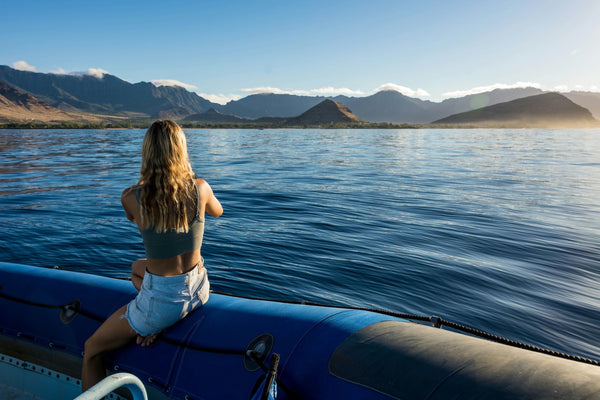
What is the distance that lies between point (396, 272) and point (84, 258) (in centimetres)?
624

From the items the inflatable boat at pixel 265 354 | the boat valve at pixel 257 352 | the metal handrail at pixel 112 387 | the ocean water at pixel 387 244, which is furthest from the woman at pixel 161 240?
the ocean water at pixel 387 244

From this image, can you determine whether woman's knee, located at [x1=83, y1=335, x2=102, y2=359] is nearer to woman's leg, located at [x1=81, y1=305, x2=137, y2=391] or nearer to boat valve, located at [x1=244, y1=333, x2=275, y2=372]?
woman's leg, located at [x1=81, y1=305, x2=137, y2=391]

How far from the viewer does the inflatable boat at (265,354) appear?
1.96m

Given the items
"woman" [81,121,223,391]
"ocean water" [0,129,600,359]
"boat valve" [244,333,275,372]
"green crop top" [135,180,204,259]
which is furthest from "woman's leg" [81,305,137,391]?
"ocean water" [0,129,600,359]

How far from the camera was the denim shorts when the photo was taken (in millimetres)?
2639

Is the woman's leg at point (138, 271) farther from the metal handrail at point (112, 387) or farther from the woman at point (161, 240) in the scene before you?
the metal handrail at point (112, 387)

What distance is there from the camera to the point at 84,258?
25.2 ft

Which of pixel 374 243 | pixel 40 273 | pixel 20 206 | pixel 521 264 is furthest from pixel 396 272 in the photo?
pixel 20 206

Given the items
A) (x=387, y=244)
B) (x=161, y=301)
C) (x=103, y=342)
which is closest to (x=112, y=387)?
(x=161, y=301)

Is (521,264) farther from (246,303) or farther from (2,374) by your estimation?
(2,374)

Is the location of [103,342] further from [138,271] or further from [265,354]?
[265,354]

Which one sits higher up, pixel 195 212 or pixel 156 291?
pixel 195 212

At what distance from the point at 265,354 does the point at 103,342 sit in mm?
1230

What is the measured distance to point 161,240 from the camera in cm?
256
